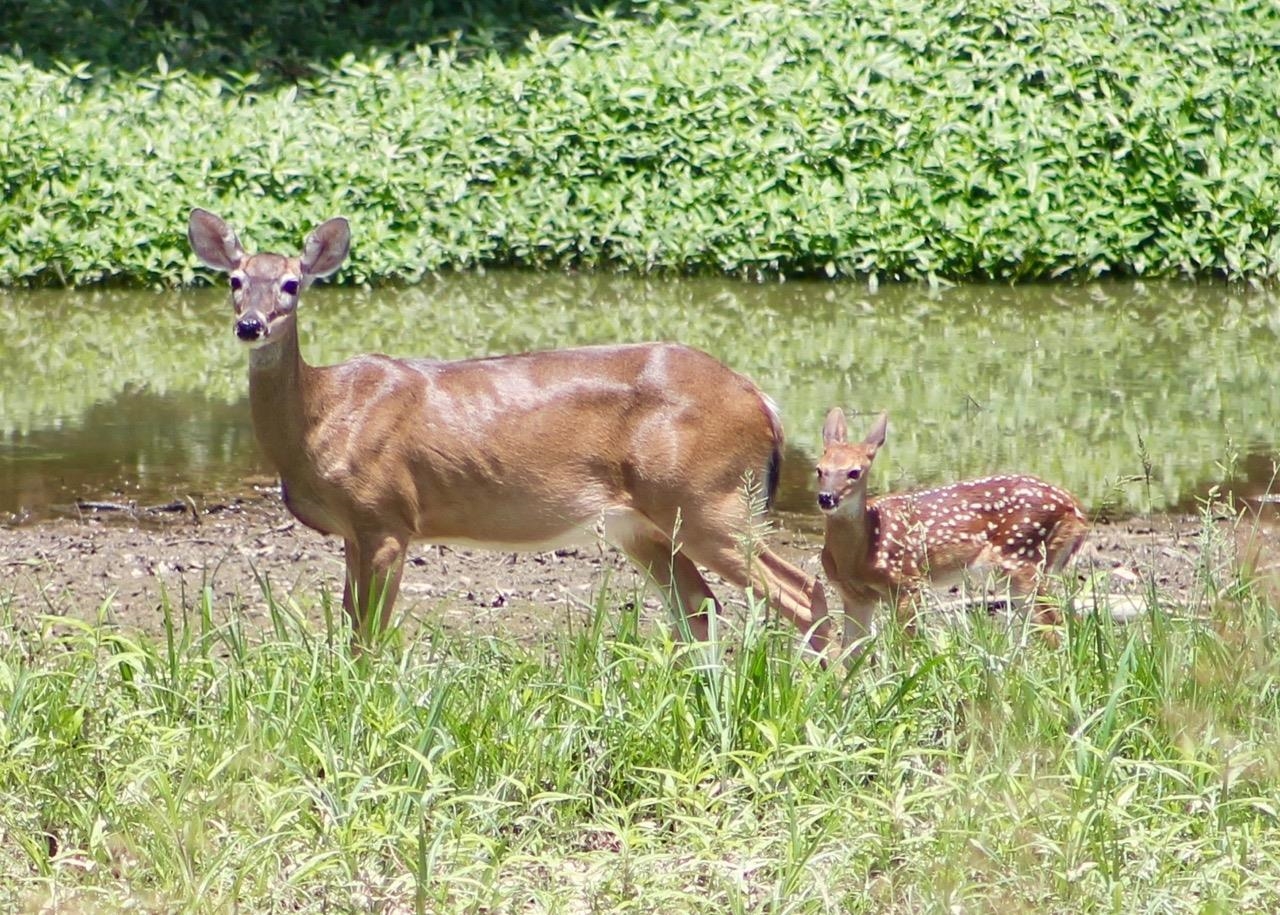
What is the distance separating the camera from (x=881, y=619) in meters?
6.40

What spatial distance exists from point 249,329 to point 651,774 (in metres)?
2.40

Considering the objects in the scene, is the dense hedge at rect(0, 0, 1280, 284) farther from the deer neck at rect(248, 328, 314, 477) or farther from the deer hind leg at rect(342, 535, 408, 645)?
the deer hind leg at rect(342, 535, 408, 645)

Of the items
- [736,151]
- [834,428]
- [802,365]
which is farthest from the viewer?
[736,151]

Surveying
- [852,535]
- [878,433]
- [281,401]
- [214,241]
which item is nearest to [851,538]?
[852,535]

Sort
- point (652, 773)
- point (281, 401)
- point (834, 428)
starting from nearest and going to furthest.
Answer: point (652, 773) → point (281, 401) → point (834, 428)

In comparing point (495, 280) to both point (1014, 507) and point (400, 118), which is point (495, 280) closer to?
point (400, 118)

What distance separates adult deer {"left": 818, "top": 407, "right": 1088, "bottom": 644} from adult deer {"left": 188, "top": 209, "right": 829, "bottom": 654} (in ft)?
0.71

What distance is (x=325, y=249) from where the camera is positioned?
7.25m

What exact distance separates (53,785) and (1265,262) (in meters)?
11.4

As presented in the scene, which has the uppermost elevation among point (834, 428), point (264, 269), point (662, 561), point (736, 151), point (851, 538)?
point (264, 269)

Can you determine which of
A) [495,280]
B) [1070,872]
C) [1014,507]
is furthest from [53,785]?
[495,280]

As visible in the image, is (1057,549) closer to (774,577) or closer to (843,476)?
(843,476)

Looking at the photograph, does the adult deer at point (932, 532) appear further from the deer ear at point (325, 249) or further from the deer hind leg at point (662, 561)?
the deer ear at point (325, 249)

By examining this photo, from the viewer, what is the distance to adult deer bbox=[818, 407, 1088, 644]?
23.3ft
